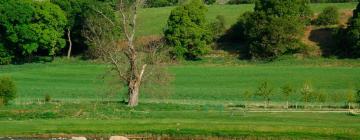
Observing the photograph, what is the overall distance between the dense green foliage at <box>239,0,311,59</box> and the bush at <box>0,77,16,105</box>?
165 ft

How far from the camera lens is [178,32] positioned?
119 metres

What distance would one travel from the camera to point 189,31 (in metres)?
119

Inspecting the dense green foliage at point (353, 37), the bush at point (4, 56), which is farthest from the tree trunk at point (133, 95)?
the bush at point (4, 56)

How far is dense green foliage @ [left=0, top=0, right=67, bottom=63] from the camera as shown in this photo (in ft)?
394

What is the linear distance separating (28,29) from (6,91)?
5159 cm

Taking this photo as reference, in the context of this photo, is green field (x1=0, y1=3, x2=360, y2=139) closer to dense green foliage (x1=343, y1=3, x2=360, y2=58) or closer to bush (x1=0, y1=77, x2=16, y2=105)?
bush (x1=0, y1=77, x2=16, y2=105)

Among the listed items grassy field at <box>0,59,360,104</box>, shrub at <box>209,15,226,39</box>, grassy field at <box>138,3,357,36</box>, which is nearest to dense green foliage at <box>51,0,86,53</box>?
grassy field at <box>0,59,360,104</box>

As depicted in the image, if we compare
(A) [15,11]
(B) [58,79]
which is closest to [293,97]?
(B) [58,79]

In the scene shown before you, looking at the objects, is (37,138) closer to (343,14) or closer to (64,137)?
(64,137)

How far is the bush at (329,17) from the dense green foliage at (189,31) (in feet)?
56.9

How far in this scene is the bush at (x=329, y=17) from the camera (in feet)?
401

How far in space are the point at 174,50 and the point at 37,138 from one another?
66.7 meters

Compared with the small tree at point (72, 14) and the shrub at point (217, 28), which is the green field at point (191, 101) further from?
the small tree at point (72, 14)

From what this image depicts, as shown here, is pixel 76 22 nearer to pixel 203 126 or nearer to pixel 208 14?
pixel 208 14
